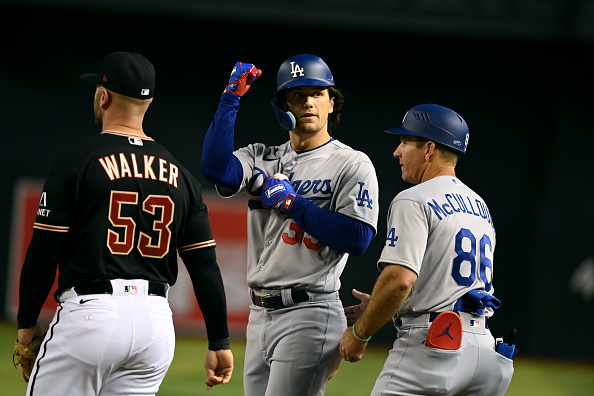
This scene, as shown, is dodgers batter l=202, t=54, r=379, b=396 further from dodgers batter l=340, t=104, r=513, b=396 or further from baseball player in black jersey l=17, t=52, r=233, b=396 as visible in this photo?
baseball player in black jersey l=17, t=52, r=233, b=396

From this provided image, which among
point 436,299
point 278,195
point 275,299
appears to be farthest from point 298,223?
point 436,299

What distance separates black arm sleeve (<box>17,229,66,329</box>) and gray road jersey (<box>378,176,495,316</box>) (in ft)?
4.40

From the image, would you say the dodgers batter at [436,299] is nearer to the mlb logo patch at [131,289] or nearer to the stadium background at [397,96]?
the mlb logo patch at [131,289]

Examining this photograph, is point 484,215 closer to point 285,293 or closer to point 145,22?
point 285,293

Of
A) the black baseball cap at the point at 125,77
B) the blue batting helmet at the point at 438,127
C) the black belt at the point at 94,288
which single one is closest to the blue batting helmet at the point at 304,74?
the blue batting helmet at the point at 438,127

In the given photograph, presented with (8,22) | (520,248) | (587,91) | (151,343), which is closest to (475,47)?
(587,91)

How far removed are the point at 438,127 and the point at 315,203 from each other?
2.27ft

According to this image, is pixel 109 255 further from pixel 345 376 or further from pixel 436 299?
pixel 345 376

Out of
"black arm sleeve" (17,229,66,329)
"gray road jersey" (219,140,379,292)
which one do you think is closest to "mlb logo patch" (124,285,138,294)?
"black arm sleeve" (17,229,66,329)

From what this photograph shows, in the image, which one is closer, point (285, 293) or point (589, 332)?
point (285, 293)

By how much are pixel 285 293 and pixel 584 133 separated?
832cm

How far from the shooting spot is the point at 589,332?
10.5 metres

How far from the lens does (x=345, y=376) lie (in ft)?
25.9

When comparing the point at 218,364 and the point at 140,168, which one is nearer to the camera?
the point at 140,168
